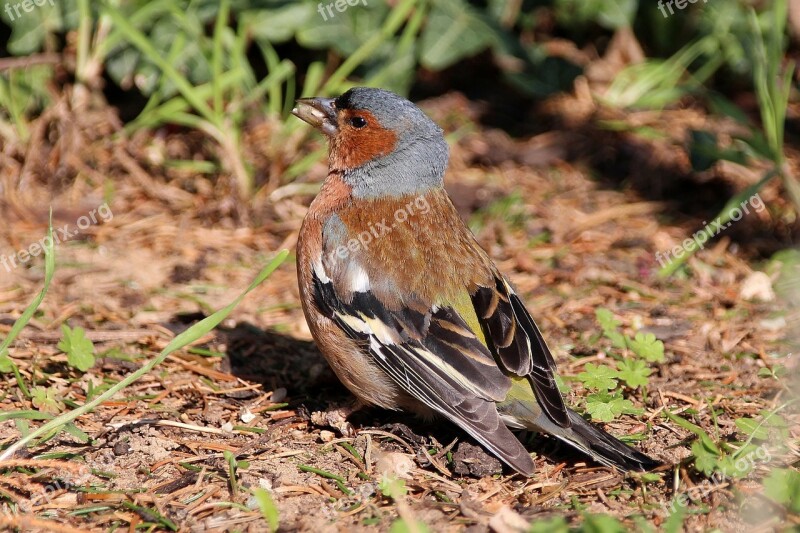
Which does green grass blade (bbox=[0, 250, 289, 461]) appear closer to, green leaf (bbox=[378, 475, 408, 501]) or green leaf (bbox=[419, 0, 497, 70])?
green leaf (bbox=[378, 475, 408, 501])

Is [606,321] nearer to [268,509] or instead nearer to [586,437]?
[586,437]

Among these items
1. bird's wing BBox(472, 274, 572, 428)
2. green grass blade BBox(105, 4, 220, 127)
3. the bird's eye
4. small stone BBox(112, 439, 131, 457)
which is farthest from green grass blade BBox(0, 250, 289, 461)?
green grass blade BBox(105, 4, 220, 127)

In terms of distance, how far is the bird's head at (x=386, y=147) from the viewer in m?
4.86

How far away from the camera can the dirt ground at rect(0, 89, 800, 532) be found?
3701mm

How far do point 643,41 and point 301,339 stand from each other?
454 centimetres

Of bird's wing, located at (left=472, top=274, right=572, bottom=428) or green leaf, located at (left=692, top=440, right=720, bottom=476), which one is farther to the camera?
bird's wing, located at (left=472, top=274, right=572, bottom=428)

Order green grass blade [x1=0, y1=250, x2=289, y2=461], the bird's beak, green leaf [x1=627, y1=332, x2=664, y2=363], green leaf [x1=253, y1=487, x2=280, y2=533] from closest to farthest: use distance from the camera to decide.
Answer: green leaf [x1=253, y1=487, x2=280, y2=533]
green grass blade [x1=0, y1=250, x2=289, y2=461]
green leaf [x1=627, y1=332, x2=664, y2=363]
the bird's beak

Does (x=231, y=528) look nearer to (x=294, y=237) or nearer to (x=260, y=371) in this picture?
(x=260, y=371)

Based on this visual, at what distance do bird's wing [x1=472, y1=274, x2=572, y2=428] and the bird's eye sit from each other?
1.19 meters

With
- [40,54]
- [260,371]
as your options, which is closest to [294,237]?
[260,371]

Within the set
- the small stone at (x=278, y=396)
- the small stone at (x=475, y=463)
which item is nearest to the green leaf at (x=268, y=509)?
the small stone at (x=475, y=463)

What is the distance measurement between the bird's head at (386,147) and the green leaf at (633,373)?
1.34 metres

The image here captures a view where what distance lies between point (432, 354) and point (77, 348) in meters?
1.76

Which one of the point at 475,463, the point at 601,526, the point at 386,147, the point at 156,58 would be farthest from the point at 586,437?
the point at 156,58
